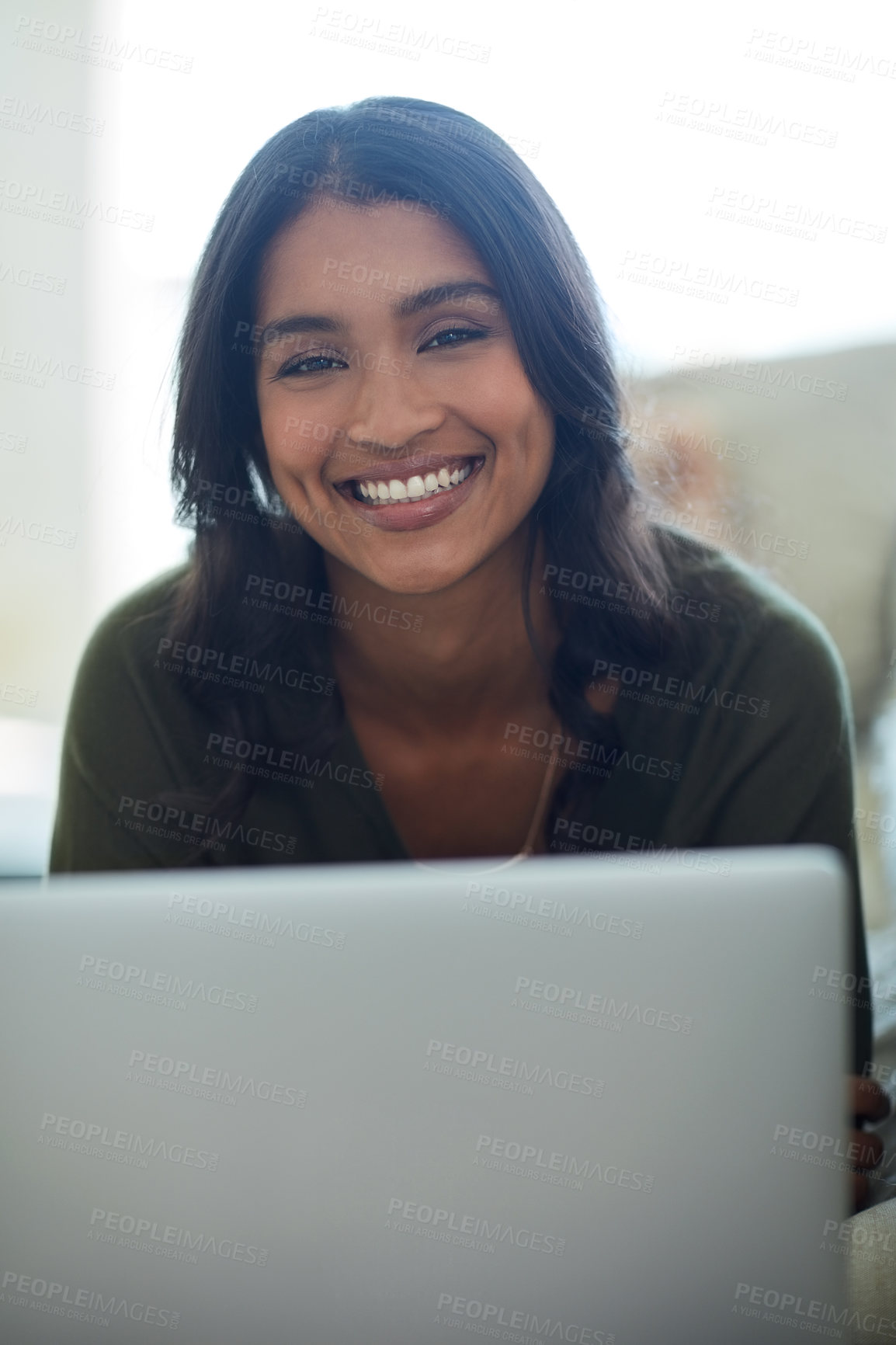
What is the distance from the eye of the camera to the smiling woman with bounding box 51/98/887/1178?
3.50ft

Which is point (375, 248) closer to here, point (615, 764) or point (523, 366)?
point (523, 366)

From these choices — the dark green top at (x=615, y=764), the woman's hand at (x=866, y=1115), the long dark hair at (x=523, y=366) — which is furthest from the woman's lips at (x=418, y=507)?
the woman's hand at (x=866, y=1115)

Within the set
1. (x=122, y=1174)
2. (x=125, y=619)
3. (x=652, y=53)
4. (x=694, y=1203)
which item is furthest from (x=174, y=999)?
(x=652, y=53)

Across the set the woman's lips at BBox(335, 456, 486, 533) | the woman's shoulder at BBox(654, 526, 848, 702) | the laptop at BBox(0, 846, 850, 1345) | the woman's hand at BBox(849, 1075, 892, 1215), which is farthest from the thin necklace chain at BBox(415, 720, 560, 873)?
the laptop at BBox(0, 846, 850, 1345)

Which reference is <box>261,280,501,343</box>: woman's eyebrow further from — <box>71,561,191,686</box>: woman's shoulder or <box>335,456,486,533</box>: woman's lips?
<box>71,561,191,686</box>: woman's shoulder

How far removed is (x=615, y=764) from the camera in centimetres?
118

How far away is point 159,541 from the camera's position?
7.99 ft

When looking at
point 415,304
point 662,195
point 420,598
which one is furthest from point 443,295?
point 662,195

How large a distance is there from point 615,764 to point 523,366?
419 millimetres

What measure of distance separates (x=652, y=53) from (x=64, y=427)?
145 cm

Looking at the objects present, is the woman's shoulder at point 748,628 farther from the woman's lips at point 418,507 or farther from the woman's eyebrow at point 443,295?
the woman's eyebrow at point 443,295

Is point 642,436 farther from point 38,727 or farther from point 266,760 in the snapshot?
point 38,727

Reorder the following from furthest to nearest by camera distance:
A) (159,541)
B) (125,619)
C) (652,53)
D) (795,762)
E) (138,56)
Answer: (159,541)
(138,56)
(652,53)
(125,619)
(795,762)

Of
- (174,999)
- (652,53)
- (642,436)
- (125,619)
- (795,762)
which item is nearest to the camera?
(174,999)
